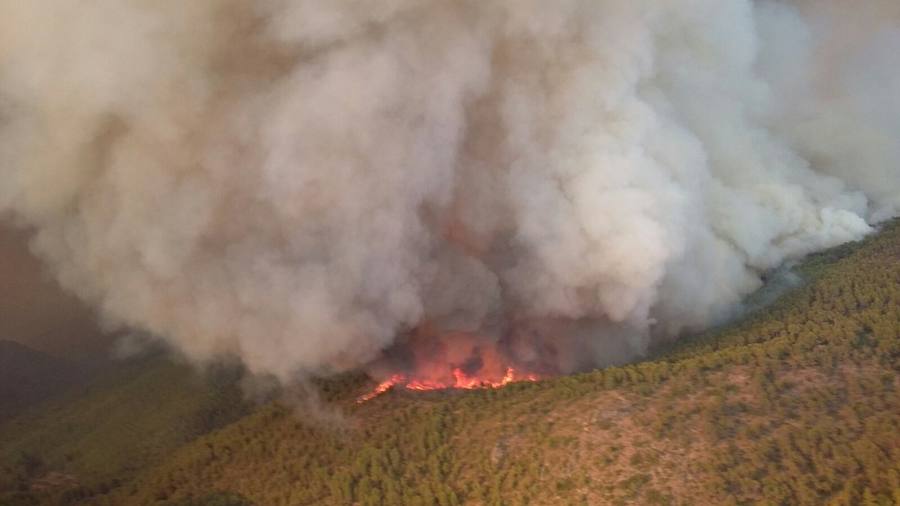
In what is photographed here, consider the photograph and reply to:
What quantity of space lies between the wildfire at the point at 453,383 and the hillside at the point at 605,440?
645mm

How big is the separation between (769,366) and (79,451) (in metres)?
21.2

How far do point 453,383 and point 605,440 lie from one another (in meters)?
7.35

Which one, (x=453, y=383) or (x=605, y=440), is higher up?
(x=453, y=383)

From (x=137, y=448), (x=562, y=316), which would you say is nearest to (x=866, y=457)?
(x=562, y=316)

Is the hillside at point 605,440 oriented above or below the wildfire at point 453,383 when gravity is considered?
below

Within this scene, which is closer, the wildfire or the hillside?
the hillside

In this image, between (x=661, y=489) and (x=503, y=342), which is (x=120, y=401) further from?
(x=661, y=489)

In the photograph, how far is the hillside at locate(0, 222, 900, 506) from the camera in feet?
52.7

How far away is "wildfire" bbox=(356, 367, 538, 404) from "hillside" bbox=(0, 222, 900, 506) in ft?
2.12

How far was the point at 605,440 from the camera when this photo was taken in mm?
17953

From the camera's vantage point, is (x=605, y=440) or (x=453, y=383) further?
(x=453, y=383)

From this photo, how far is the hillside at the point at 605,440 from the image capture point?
16.1 meters

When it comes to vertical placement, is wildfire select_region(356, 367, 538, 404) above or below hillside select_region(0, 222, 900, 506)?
above

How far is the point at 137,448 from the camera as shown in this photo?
25.6 m
